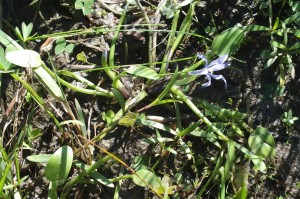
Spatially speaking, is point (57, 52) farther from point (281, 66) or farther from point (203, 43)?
point (281, 66)

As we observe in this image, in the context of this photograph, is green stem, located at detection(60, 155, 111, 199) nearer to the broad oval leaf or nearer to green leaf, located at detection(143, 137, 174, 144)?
green leaf, located at detection(143, 137, 174, 144)

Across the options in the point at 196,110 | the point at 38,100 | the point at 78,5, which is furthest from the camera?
the point at 78,5

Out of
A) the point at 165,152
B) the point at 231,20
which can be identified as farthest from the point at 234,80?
the point at 165,152

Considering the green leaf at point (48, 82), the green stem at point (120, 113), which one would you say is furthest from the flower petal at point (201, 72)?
the green leaf at point (48, 82)

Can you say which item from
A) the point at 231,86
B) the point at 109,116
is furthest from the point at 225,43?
the point at 109,116

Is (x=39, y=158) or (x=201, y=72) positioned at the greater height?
(x=201, y=72)

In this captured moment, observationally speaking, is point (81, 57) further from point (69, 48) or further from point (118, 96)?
Answer: point (118, 96)
